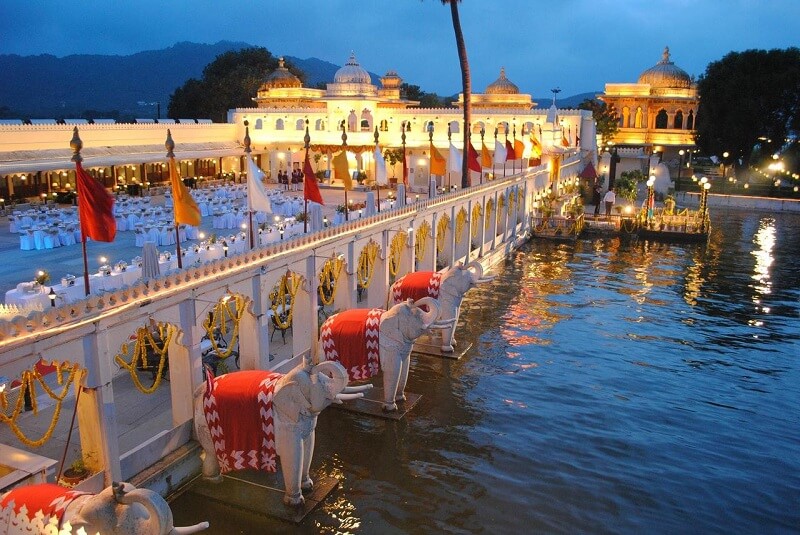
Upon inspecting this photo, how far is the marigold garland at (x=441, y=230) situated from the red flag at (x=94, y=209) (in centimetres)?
1320

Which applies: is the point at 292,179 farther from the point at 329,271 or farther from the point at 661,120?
the point at 661,120

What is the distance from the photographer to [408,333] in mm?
12750

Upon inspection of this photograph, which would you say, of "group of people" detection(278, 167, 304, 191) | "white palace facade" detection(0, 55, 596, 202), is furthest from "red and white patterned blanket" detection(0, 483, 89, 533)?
"group of people" detection(278, 167, 304, 191)

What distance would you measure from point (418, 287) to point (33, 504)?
33.7 feet

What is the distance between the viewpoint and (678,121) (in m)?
66.9

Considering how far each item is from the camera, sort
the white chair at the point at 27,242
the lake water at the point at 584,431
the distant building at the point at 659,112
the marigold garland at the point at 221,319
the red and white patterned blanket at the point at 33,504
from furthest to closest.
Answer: the distant building at the point at 659,112
the white chair at the point at 27,242
the marigold garland at the point at 221,319
the lake water at the point at 584,431
the red and white patterned blanket at the point at 33,504

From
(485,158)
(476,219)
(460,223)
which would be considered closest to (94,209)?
(460,223)

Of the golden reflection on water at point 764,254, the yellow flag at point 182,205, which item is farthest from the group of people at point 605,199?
the yellow flag at point 182,205

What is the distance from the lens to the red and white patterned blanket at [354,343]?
12773 mm

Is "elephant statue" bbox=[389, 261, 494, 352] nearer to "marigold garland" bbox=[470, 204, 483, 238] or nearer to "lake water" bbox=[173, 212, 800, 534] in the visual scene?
"lake water" bbox=[173, 212, 800, 534]

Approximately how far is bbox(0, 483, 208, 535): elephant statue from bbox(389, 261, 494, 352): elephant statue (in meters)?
9.31

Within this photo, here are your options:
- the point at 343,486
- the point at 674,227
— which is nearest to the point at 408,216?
the point at 343,486

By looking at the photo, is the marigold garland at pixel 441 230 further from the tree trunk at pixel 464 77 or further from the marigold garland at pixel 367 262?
the tree trunk at pixel 464 77

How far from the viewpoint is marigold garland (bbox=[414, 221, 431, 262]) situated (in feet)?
66.1
